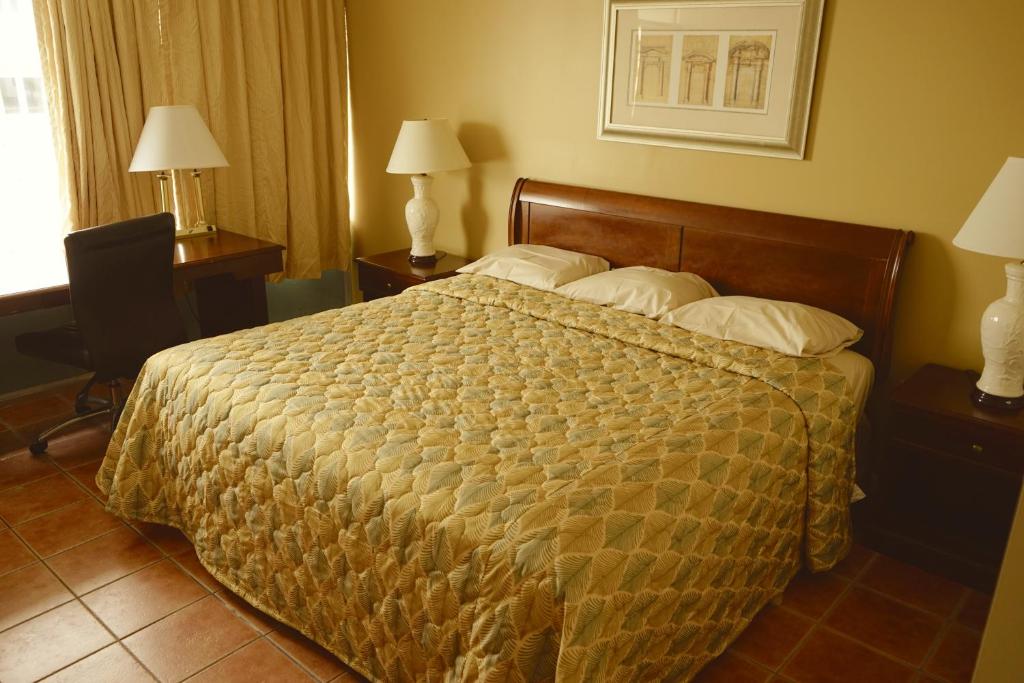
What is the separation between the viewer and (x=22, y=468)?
3105 mm

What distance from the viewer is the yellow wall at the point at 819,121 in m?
2.57

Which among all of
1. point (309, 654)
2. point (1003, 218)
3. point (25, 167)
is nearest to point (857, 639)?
point (1003, 218)

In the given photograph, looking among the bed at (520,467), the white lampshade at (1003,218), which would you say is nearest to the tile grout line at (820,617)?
the bed at (520,467)

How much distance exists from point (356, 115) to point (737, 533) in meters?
3.45

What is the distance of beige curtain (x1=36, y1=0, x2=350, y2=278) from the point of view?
11.3 feet

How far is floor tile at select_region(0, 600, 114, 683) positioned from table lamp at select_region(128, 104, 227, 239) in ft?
6.20

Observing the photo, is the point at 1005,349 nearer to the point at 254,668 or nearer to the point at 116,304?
the point at 254,668

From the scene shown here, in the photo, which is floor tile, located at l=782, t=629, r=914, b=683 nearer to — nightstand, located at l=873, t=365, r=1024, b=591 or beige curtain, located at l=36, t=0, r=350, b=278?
nightstand, located at l=873, t=365, r=1024, b=591

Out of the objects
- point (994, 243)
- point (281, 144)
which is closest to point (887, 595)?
point (994, 243)

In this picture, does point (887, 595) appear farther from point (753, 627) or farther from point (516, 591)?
point (516, 591)

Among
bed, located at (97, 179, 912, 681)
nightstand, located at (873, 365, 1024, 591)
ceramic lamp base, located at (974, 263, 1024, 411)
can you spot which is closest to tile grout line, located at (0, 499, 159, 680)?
bed, located at (97, 179, 912, 681)

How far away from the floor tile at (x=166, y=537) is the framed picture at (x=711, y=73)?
2.33 metres

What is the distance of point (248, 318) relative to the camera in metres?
3.87

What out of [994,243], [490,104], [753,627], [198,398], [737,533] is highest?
[490,104]
